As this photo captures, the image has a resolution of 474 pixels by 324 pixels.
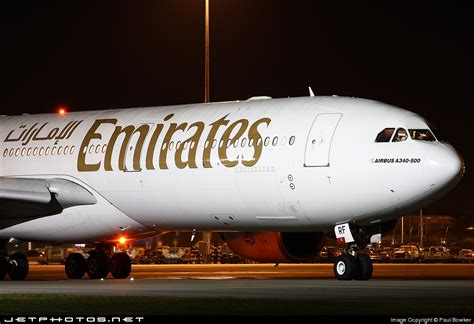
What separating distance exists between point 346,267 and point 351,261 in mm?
208

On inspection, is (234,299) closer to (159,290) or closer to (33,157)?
(159,290)

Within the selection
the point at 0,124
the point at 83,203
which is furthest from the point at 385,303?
the point at 0,124

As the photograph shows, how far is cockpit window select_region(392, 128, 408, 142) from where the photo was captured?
3098 cm

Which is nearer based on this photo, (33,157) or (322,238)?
(322,238)

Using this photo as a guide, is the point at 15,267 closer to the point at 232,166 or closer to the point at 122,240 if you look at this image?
the point at 122,240

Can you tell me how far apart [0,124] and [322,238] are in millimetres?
12883

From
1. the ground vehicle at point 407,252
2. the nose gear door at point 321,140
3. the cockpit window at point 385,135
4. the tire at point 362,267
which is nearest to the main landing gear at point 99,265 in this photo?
the tire at point 362,267

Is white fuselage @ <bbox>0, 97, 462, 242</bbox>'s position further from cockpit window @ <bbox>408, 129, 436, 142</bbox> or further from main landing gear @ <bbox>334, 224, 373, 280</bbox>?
main landing gear @ <bbox>334, 224, 373, 280</bbox>

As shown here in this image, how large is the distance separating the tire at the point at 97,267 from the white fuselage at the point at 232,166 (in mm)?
1444

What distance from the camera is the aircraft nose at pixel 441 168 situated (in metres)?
30.2

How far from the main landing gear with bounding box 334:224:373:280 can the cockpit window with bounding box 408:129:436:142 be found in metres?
3.08

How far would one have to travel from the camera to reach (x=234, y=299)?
2467 centimetres

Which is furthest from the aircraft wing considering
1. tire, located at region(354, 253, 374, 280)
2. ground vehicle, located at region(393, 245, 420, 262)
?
ground vehicle, located at region(393, 245, 420, 262)

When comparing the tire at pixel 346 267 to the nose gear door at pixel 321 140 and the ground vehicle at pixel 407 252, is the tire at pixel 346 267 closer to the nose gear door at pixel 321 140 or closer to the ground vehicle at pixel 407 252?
the nose gear door at pixel 321 140
